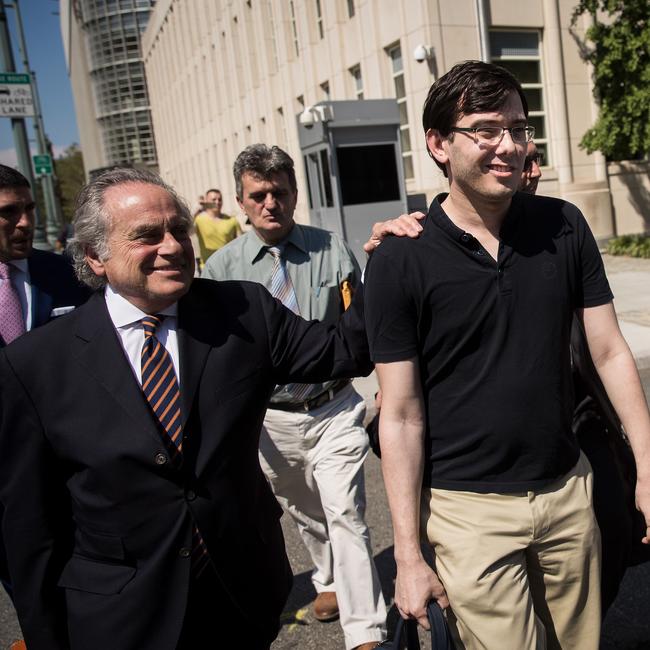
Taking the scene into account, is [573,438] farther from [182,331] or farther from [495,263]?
[182,331]

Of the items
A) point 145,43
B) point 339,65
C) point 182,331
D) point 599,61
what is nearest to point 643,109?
point 599,61

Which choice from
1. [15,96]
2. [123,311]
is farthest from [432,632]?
[15,96]

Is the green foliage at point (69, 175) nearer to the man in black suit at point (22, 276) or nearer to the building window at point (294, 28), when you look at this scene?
the building window at point (294, 28)

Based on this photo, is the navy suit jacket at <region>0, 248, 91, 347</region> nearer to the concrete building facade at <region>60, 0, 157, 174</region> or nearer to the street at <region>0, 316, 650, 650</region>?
the street at <region>0, 316, 650, 650</region>

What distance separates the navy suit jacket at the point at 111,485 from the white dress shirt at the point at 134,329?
0.12ft

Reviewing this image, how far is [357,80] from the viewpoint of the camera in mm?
18797

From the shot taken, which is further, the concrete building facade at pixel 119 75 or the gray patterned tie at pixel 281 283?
the concrete building facade at pixel 119 75

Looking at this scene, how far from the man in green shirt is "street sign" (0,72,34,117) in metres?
7.00

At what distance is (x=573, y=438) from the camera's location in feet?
6.79

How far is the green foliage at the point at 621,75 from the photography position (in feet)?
42.8

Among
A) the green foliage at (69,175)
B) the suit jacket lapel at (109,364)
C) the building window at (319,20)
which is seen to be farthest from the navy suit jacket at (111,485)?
the green foliage at (69,175)

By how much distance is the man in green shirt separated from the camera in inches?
122

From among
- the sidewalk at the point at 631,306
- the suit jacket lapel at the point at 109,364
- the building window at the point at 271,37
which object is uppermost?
the building window at the point at 271,37

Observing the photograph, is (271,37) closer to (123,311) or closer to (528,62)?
(528,62)
